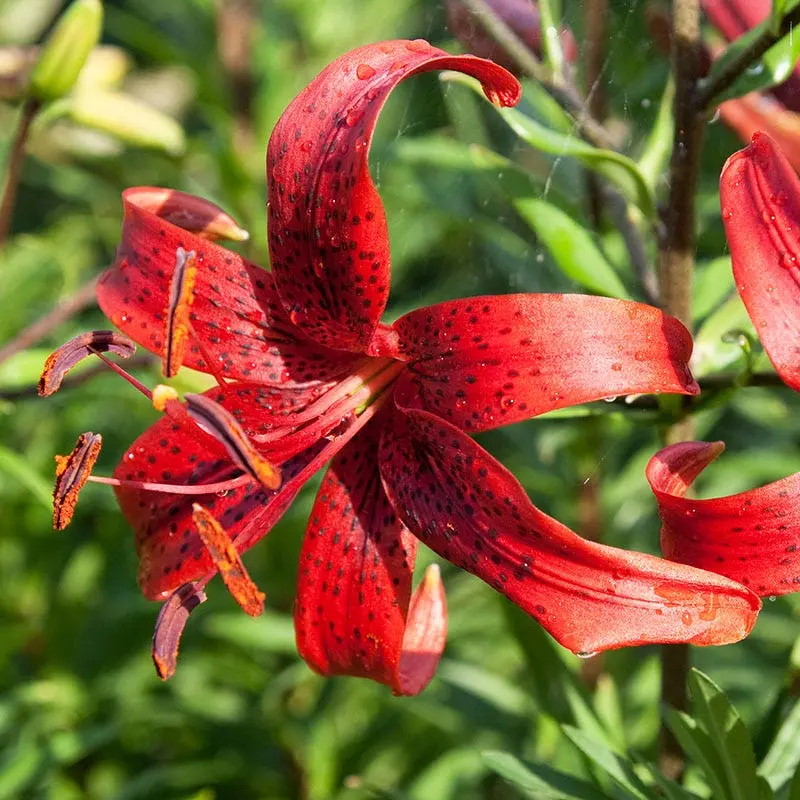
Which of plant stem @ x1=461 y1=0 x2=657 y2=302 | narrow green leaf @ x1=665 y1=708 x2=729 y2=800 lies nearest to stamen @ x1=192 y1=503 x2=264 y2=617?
narrow green leaf @ x1=665 y1=708 x2=729 y2=800

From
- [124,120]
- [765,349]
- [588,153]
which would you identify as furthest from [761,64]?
[124,120]

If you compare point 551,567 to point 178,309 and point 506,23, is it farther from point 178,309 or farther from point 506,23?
point 506,23

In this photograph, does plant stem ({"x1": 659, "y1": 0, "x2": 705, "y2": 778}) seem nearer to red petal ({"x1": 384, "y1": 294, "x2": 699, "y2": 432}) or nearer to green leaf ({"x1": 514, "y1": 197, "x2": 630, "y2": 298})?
green leaf ({"x1": 514, "y1": 197, "x2": 630, "y2": 298})

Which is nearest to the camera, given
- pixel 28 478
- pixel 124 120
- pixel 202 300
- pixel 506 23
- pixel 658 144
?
pixel 202 300

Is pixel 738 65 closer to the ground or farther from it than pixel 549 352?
farther from it

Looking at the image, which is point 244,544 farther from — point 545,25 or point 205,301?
point 545,25

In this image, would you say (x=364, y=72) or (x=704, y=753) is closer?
(x=364, y=72)

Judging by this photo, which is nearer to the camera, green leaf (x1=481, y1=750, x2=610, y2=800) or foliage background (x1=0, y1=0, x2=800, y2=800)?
green leaf (x1=481, y1=750, x2=610, y2=800)
